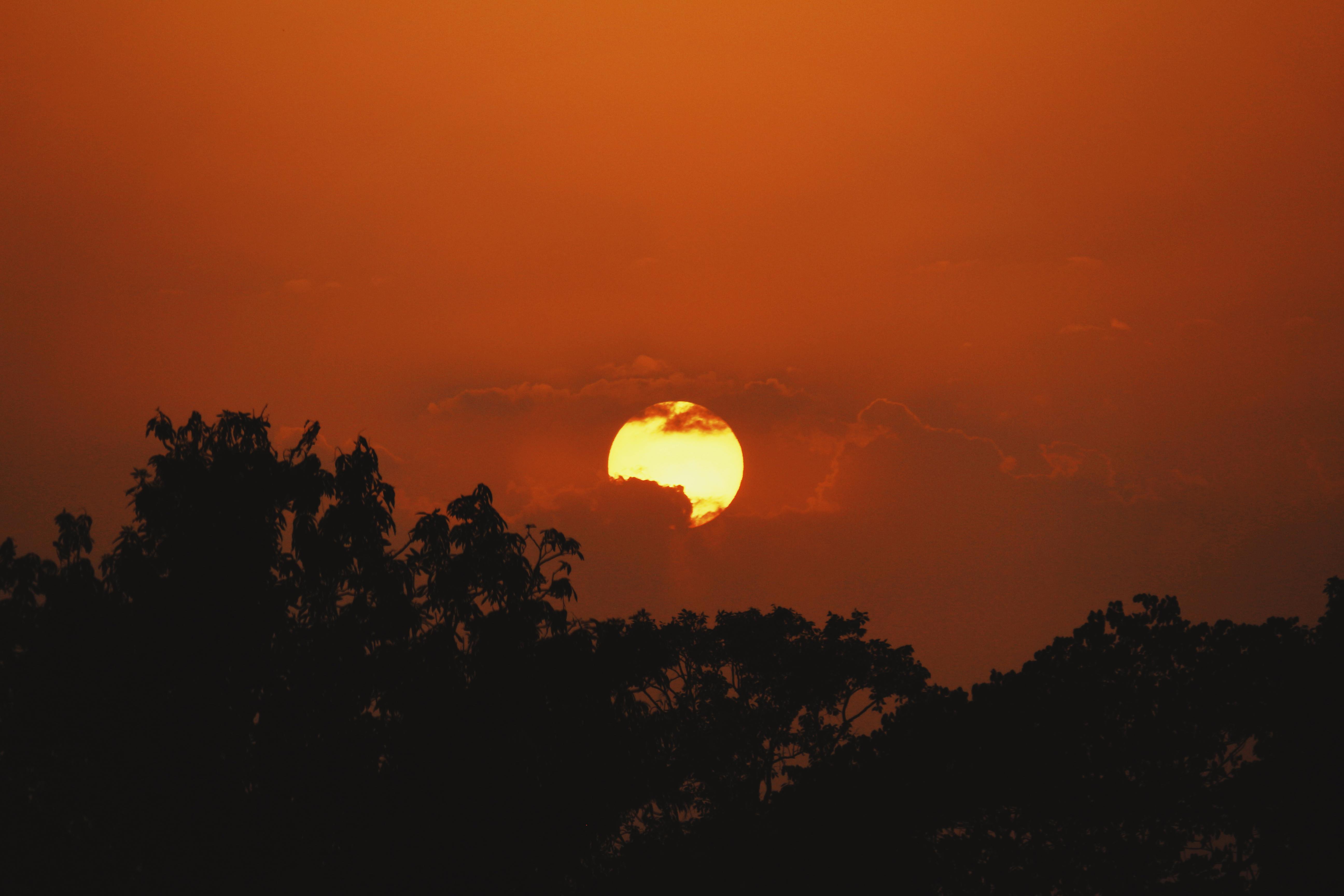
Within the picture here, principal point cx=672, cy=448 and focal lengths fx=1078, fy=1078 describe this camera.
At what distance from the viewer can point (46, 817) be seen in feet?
56.4

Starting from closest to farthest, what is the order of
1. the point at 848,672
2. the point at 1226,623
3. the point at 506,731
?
the point at 506,731 < the point at 1226,623 < the point at 848,672

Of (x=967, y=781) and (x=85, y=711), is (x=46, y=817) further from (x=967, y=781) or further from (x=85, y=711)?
(x=967, y=781)

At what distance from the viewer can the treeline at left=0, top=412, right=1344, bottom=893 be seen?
17.4 metres

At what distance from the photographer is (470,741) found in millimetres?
18297

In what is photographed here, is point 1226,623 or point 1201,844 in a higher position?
point 1226,623

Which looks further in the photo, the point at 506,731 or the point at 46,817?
the point at 506,731

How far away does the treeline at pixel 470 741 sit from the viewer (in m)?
17.4

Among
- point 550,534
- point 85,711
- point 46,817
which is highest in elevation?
point 550,534

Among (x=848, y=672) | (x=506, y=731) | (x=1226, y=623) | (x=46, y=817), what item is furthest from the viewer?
(x=848, y=672)

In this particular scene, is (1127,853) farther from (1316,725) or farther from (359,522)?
(359,522)

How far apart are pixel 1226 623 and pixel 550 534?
42.0ft

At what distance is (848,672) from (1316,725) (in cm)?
1800

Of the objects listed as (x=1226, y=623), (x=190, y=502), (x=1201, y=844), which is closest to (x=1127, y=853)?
(x=1201, y=844)

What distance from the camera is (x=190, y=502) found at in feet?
63.1
